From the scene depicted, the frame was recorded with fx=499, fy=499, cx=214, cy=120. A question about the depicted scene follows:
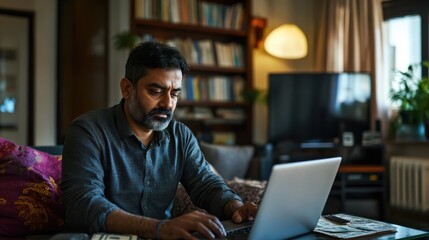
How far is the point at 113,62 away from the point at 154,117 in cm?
265

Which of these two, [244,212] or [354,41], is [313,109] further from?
[244,212]

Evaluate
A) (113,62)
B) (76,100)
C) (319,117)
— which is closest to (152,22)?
(113,62)

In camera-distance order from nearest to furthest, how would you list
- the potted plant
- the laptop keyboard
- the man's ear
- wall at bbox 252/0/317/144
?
the laptop keyboard, the man's ear, the potted plant, wall at bbox 252/0/317/144

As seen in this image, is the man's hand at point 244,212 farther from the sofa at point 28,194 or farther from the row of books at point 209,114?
the row of books at point 209,114

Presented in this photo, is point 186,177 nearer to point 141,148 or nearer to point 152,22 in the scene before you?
point 141,148

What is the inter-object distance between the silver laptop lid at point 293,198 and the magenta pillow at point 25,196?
769mm

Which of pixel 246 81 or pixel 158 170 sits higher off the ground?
pixel 246 81

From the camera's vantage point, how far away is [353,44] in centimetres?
442

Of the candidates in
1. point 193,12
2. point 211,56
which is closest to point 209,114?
point 211,56

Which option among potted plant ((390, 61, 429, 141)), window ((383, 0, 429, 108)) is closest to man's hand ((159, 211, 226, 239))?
potted plant ((390, 61, 429, 141))

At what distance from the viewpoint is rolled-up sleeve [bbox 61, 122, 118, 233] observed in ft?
4.13

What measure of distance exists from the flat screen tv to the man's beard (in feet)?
9.20

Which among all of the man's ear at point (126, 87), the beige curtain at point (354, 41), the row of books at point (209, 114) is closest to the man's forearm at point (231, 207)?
the man's ear at point (126, 87)

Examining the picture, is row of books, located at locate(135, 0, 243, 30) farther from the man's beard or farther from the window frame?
the man's beard
